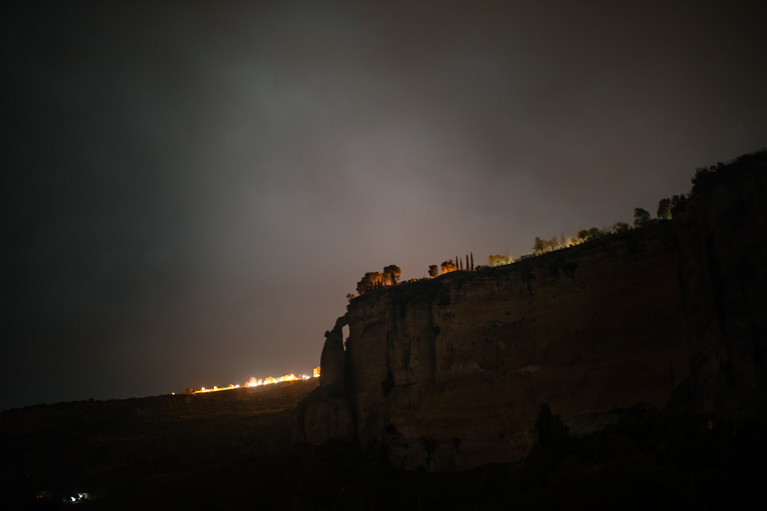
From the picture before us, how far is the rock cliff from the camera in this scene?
21.9 meters

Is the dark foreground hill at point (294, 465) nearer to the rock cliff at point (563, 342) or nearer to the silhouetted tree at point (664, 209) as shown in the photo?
the rock cliff at point (563, 342)

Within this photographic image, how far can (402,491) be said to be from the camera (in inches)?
1319

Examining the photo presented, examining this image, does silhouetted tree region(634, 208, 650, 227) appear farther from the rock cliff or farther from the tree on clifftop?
the tree on clifftop

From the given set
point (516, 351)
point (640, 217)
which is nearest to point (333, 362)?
point (516, 351)

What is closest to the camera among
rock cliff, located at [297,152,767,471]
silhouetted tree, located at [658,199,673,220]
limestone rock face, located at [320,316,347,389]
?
rock cliff, located at [297,152,767,471]

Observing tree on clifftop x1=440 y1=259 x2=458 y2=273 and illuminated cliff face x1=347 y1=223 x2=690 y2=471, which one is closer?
illuminated cliff face x1=347 y1=223 x2=690 y2=471

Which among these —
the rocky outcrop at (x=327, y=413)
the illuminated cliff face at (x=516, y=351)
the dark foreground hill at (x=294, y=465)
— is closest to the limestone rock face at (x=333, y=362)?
the rocky outcrop at (x=327, y=413)

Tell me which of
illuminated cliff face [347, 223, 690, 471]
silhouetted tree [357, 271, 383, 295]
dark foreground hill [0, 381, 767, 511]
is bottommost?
dark foreground hill [0, 381, 767, 511]

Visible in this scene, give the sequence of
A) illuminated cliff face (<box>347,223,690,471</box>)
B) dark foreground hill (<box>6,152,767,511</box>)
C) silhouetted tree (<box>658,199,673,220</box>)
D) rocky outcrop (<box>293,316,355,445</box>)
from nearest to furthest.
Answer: dark foreground hill (<box>6,152,767,511</box>) → illuminated cliff face (<box>347,223,690,471</box>) → silhouetted tree (<box>658,199,673,220</box>) → rocky outcrop (<box>293,316,355,445</box>)

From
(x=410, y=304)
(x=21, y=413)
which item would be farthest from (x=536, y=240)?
(x=21, y=413)

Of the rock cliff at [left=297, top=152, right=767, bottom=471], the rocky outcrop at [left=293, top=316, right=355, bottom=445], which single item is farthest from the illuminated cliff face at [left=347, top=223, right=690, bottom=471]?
the rocky outcrop at [left=293, top=316, right=355, bottom=445]

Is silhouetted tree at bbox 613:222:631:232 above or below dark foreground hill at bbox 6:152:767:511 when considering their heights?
above

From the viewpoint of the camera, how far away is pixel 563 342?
107 ft

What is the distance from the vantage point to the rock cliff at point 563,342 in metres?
21.9
